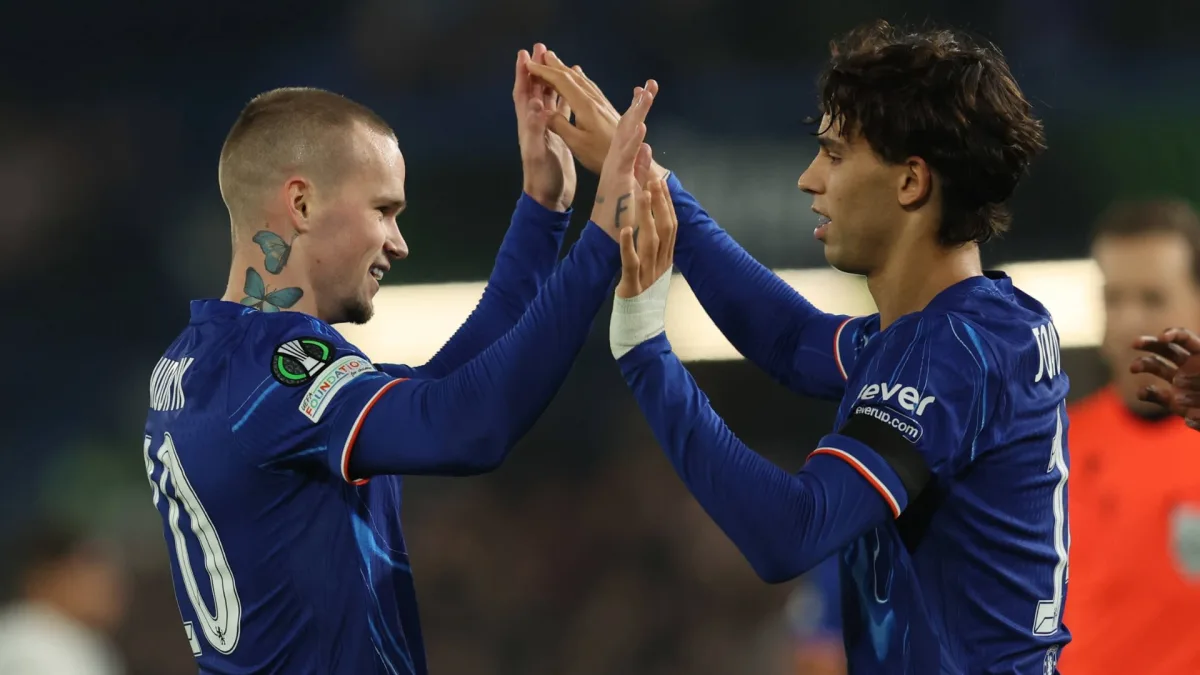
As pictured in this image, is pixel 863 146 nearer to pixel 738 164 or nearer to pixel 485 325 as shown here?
pixel 485 325

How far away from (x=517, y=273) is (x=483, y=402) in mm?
709

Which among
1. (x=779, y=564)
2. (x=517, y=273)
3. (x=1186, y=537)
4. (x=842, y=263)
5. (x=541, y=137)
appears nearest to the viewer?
(x=779, y=564)

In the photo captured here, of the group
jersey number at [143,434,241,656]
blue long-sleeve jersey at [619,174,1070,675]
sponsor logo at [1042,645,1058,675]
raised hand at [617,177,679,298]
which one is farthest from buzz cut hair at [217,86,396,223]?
sponsor logo at [1042,645,1058,675]

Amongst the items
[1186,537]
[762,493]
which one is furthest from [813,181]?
[1186,537]

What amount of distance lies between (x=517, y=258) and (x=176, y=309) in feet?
14.9

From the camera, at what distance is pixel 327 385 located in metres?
1.94

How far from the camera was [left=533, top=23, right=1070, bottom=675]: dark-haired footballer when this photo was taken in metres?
1.78

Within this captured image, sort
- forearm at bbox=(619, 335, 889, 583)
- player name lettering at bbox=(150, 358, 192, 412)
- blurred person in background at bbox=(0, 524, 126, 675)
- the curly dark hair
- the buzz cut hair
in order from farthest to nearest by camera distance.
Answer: blurred person in background at bbox=(0, 524, 126, 675) < the buzz cut hair < player name lettering at bbox=(150, 358, 192, 412) < the curly dark hair < forearm at bbox=(619, 335, 889, 583)

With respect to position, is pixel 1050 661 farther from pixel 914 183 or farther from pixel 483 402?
pixel 483 402

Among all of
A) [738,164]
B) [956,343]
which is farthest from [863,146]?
[738,164]

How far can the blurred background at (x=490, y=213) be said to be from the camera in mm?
6305

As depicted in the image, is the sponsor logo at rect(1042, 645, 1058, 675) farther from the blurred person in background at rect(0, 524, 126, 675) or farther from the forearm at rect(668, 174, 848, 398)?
the blurred person in background at rect(0, 524, 126, 675)

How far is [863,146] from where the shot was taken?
81.0 inches

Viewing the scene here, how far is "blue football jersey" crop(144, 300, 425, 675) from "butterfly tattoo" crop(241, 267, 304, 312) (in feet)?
0.16
